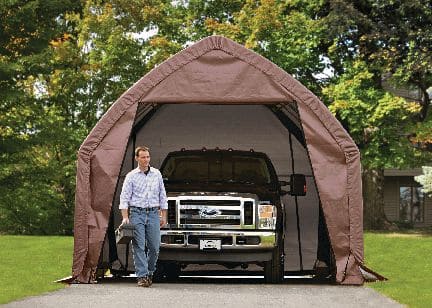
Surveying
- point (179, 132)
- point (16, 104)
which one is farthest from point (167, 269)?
point (16, 104)

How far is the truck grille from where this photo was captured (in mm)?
15273

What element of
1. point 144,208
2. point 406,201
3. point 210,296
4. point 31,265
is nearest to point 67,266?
point 31,265

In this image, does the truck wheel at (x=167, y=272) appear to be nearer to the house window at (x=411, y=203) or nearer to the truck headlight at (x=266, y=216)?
the truck headlight at (x=266, y=216)

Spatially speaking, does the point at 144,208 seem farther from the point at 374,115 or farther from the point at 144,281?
the point at 374,115

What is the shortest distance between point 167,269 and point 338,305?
16.8 ft

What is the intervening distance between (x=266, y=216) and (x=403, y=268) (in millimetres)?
4964

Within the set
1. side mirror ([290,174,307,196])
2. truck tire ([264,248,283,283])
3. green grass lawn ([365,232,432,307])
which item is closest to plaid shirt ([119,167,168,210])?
truck tire ([264,248,283,283])

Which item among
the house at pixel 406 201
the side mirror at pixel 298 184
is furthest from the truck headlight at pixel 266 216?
the house at pixel 406 201

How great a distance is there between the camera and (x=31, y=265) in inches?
725

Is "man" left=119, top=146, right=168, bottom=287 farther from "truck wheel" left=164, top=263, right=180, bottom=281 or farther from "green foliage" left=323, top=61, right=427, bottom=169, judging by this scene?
"green foliage" left=323, top=61, right=427, bottom=169

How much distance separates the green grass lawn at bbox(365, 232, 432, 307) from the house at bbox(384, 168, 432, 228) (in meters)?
24.0

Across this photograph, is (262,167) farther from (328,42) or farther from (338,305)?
(328,42)

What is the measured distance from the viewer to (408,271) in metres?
18.5

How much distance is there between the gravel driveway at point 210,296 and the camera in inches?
482
